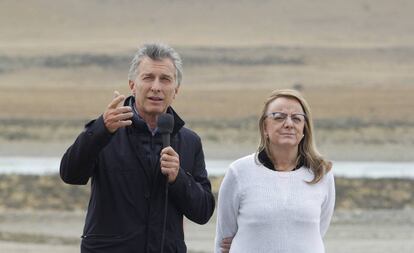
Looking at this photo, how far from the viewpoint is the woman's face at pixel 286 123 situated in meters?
5.07

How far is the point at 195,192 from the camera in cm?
500

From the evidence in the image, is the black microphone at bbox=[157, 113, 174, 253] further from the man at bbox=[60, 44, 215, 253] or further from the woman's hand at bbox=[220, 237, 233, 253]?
the woman's hand at bbox=[220, 237, 233, 253]

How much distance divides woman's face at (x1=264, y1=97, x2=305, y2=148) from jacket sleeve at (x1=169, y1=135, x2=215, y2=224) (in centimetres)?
31

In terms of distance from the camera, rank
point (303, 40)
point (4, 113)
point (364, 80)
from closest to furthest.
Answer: point (4, 113) < point (364, 80) < point (303, 40)

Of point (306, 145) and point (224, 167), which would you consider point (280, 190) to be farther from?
point (224, 167)

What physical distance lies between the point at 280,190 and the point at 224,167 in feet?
60.9

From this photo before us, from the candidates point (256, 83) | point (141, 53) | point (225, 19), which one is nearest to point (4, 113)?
point (256, 83)

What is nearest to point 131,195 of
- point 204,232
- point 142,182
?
point 142,182

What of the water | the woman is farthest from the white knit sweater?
the water

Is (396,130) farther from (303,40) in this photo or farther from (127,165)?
(303,40)

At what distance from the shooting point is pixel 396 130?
2917 cm

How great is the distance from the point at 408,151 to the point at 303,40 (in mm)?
34293

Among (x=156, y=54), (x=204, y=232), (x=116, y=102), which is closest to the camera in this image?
(x=116, y=102)

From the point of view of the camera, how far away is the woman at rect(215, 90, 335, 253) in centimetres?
499
